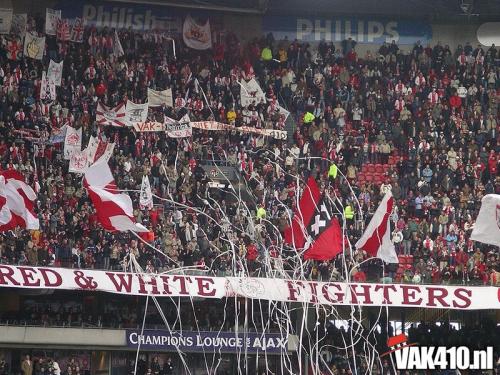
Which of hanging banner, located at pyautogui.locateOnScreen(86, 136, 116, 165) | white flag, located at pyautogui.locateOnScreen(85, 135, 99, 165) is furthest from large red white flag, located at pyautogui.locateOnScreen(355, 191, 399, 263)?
white flag, located at pyautogui.locateOnScreen(85, 135, 99, 165)

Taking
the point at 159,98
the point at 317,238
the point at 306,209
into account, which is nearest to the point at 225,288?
the point at 317,238

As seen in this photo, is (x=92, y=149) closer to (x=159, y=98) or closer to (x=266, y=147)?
(x=159, y=98)

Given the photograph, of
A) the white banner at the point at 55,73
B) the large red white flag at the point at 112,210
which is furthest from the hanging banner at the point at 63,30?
the large red white flag at the point at 112,210

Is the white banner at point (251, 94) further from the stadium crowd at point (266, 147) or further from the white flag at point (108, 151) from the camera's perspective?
the white flag at point (108, 151)

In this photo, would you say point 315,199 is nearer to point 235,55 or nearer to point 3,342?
point 3,342

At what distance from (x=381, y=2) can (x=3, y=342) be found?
1983 centimetres

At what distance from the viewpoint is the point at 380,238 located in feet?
112

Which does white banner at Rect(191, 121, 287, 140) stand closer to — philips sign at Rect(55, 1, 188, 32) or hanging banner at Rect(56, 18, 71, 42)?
hanging banner at Rect(56, 18, 71, 42)

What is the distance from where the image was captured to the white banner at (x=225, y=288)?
116ft

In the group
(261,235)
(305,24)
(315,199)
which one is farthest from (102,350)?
(305,24)

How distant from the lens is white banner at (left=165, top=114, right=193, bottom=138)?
140ft

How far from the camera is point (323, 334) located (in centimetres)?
3738

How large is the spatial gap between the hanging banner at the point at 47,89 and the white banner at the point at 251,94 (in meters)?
5.97

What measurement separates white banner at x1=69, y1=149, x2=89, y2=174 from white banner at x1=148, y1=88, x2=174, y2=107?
4.44m
